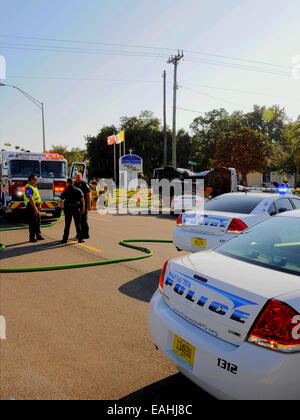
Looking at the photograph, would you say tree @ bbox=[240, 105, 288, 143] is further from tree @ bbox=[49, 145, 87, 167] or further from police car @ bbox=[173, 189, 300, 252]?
police car @ bbox=[173, 189, 300, 252]

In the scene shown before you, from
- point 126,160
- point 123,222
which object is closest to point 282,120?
point 126,160

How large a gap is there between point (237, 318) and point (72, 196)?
7.32 meters

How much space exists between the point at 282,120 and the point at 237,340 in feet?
302

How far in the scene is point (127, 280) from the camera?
18.7 ft

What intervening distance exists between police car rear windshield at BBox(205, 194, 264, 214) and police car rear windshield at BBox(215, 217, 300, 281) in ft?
9.20

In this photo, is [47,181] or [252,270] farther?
[47,181]

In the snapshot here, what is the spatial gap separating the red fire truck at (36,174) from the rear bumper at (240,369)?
37.7 ft

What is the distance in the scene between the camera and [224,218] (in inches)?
234

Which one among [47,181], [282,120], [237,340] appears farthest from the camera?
[282,120]

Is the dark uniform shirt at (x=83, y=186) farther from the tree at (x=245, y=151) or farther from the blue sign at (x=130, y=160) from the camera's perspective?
the tree at (x=245, y=151)

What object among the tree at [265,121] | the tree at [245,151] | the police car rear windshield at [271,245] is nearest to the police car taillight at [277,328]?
the police car rear windshield at [271,245]
